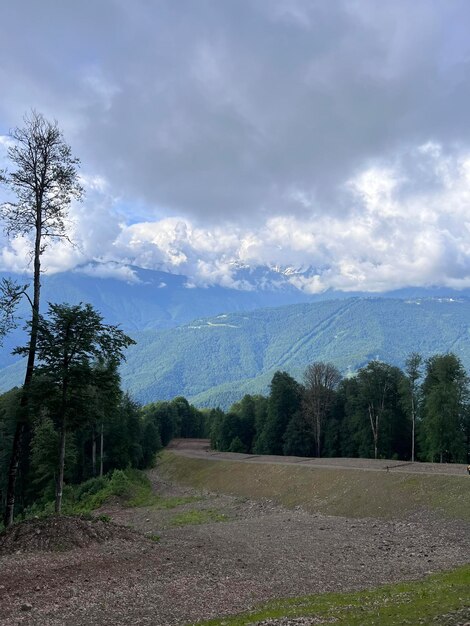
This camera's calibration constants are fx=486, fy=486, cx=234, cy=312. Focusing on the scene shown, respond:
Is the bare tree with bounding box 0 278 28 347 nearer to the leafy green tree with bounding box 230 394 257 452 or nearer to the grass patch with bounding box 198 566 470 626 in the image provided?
the grass patch with bounding box 198 566 470 626

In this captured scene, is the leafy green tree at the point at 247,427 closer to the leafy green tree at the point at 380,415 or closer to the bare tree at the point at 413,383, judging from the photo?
the leafy green tree at the point at 380,415

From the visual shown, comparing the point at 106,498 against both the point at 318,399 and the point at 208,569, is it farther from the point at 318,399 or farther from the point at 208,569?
the point at 318,399

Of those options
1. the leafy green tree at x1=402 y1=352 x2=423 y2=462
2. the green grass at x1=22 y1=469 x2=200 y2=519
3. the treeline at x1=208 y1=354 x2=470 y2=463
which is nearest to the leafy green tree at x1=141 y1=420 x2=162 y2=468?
the treeline at x1=208 y1=354 x2=470 y2=463

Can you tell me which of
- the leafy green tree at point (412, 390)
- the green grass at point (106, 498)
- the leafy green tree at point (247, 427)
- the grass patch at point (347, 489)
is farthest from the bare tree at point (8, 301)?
the leafy green tree at point (247, 427)

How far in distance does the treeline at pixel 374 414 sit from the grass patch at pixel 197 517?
33.7 meters

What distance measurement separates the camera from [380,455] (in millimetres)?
70188

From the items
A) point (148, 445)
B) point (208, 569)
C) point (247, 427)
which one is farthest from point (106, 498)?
point (247, 427)

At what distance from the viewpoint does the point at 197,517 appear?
1538 inches

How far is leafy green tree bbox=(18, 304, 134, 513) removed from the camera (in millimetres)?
22531

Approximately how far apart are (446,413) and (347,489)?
1000 inches

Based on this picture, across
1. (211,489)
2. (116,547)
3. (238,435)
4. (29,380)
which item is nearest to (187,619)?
(116,547)

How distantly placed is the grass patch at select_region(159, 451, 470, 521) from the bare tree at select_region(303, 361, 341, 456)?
22.3 m

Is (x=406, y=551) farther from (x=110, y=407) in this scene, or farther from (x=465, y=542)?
(x=110, y=407)

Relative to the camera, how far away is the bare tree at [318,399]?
262 feet
